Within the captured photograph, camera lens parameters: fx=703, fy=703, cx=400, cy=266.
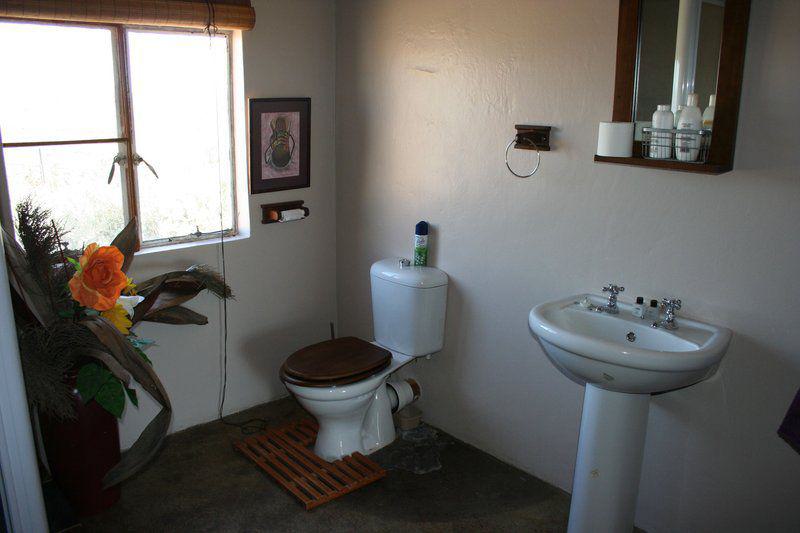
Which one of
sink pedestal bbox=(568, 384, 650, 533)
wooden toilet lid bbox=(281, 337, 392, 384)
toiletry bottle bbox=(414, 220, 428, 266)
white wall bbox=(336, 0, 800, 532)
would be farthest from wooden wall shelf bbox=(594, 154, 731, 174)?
wooden toilet lid bbox=(281, 337, 392, 384)

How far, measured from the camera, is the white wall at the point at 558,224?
2037mm

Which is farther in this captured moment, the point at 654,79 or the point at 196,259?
the point at 196,259

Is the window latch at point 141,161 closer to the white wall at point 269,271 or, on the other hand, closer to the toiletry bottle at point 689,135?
the white wall at point 269,271

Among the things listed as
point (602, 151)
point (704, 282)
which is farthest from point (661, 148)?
point (704, 282)

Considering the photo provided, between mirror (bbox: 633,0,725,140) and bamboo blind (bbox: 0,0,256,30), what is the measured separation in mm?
1553

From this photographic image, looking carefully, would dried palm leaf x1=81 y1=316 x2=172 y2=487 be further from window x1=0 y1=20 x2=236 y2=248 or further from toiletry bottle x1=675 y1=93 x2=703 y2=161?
toiletry bottle x1=675 y1=93 x2=703 y2=161

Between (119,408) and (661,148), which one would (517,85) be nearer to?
(661,148)

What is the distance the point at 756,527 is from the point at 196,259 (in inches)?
88.7

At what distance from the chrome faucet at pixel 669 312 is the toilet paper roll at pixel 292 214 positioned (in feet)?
5.50

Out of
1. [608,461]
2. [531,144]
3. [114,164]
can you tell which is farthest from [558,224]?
[114,164]

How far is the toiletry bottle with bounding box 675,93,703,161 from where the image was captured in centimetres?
200

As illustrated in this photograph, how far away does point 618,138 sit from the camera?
7.06 feet

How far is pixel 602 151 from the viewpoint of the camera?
2189 millimetres

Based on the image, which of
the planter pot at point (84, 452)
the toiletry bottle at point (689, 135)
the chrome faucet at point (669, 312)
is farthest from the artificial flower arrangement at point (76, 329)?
the toiletry bottle at point (689, 135)
